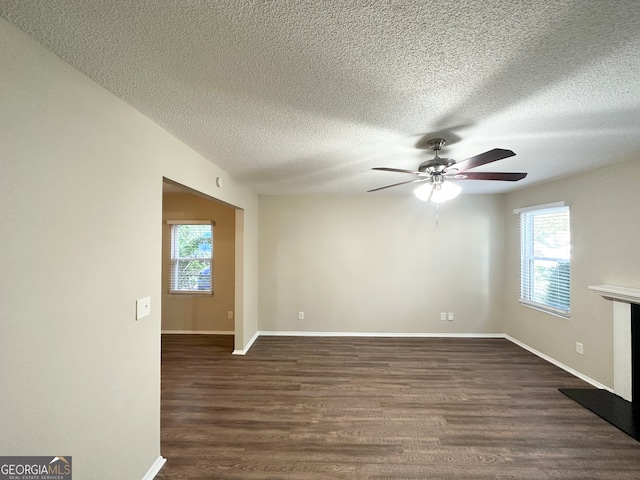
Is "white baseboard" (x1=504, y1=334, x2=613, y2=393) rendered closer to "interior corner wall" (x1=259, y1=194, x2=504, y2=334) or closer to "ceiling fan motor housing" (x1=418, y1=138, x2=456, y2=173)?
"interior corner wall" (x1=259, y1=194, x2=504, y2=334)

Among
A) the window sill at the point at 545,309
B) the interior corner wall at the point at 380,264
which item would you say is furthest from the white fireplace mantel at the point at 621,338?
the interior corner wall at the point at 380,264

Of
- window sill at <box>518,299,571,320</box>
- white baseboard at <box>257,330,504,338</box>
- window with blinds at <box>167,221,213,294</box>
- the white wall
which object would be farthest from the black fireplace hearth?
window with blinds at <box>167,221,213,294</box>

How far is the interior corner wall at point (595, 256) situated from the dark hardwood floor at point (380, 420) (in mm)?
357

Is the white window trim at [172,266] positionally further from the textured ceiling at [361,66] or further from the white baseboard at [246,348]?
the textured ceiling at [361,66]

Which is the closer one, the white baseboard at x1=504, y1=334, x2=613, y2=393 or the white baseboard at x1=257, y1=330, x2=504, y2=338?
the white baseboard at x1=504, y1=334, x2=613, y2=393

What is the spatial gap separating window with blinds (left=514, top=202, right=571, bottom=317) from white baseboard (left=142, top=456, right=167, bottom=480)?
4.65 meters

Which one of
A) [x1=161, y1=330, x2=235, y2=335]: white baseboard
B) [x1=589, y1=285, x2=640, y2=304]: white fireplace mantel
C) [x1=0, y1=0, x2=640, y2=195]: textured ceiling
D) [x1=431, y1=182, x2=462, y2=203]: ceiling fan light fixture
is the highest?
[x1=0, y1=0, x2=640, y2=195]: textured ceiling

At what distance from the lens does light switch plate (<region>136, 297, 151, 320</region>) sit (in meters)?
1.66

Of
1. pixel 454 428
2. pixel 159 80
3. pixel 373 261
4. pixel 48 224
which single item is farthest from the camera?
pixel 373 261

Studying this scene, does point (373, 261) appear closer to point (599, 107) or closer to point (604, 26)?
point (599, 107)

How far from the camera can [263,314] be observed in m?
4.59

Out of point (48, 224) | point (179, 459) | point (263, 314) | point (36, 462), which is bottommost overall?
point (179, 459)

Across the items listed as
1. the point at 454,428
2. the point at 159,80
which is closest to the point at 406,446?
the point at 454,428

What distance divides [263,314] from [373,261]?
7.16ft
